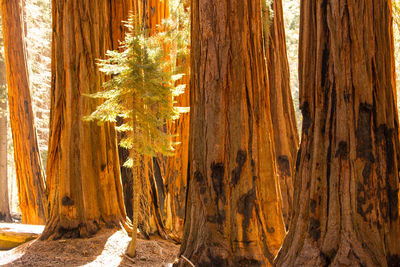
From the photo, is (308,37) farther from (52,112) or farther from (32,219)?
(32,219)

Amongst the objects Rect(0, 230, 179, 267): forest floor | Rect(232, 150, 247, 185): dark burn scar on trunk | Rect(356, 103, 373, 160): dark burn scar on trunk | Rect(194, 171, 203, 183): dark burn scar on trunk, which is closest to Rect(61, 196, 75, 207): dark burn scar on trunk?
Rect(0, 230, 179, 267): forest floor

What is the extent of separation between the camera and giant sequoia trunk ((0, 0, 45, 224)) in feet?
39.0

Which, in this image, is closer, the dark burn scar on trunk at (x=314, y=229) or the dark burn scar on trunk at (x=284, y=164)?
the dark burn scar on trunk at (x=314, y=229)

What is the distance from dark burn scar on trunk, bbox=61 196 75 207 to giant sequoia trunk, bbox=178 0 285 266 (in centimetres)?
254

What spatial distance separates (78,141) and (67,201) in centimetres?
99

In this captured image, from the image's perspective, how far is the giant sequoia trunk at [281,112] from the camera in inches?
345

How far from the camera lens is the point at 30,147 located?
12.0 metres

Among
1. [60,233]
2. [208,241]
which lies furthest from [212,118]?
[60,233]

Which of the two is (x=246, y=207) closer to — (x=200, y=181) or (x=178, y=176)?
(x=200, y=181)

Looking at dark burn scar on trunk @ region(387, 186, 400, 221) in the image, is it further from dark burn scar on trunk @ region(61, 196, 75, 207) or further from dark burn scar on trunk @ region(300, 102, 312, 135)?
dark burn scar on trunk @ region(61, 196, 75, 207)

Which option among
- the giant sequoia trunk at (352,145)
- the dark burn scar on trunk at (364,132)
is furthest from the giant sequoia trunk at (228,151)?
the dark burn scar on trunk at (364,132)

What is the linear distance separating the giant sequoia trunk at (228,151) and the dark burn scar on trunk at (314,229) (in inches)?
47.9

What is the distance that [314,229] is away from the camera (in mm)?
3508

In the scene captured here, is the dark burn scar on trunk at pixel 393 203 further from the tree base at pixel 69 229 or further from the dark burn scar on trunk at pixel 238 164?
the tree base at pixel 69 229
